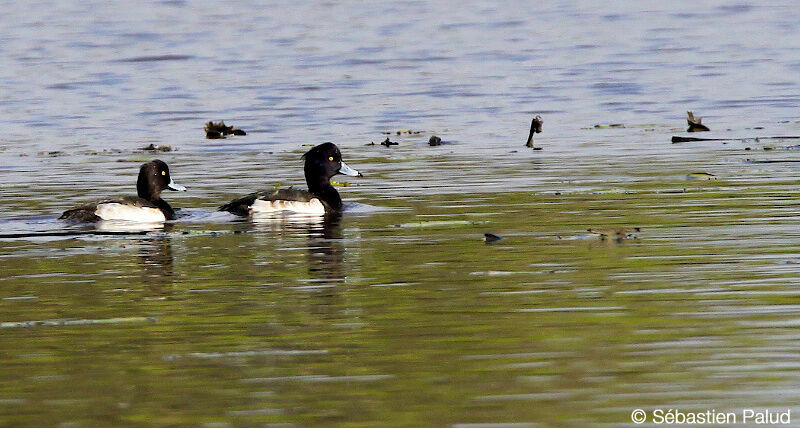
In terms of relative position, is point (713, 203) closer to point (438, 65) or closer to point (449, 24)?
point (438, 65)

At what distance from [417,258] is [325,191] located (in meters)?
5.91

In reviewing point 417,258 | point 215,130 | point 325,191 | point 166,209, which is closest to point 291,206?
point 325,191

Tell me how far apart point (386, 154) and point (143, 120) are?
7599mm

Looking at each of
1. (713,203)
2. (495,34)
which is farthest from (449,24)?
(713,203)

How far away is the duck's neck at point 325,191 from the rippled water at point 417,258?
0.57ft

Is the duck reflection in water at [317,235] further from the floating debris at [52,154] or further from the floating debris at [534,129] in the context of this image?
the floating debris at [52,154]

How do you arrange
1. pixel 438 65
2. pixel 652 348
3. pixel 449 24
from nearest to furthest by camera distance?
pixel 652 348
pixel 438 65
pixel 449 24

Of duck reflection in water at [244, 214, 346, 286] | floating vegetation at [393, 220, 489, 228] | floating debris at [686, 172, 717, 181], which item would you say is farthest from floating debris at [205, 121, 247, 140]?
floating vegetation at [393, 220, 489, 228]

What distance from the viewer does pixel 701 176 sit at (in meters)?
17.7

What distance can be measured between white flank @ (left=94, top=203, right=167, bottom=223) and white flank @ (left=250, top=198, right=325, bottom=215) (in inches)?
37.6

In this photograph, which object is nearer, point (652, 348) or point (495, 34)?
point (652, 348)

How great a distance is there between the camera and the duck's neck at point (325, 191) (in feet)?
56.9

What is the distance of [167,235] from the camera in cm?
1475

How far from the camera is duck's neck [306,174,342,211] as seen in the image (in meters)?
17.3
